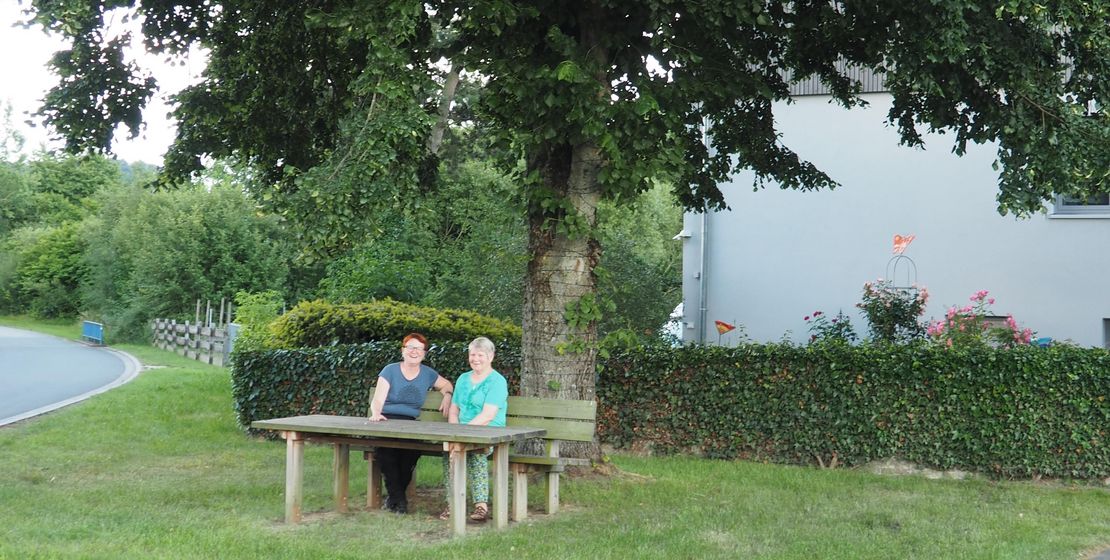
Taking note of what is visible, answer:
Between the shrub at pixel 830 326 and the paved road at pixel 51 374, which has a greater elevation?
the shrub at pixel 830 326

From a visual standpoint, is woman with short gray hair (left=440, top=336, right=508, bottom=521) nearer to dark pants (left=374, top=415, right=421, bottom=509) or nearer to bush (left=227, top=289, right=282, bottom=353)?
dark pants (left=374, top=415, right=421, bottom=509)

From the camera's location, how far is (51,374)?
77.7 ft

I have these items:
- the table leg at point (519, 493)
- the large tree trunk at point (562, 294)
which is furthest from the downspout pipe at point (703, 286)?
the table leg at point (519, 493)

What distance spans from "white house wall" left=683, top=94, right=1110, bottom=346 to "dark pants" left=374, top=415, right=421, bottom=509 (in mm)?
9819

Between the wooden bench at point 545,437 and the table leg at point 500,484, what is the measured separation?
35cm

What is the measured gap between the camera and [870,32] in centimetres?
1071

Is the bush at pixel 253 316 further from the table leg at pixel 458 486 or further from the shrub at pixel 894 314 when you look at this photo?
the table leg at pixel 458 486

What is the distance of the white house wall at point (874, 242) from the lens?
632 inches

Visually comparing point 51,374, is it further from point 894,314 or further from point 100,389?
point 894,314

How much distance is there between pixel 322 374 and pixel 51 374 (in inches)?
509

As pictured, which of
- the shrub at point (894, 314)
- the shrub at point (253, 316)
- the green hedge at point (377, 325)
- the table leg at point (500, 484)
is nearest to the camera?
the table leg at point (500, 484)

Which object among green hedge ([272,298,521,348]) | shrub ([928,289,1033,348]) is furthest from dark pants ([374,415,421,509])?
shrub ([928,289,1033,348])

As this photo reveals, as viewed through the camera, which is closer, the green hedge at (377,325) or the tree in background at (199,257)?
the green hedge at (377,325)

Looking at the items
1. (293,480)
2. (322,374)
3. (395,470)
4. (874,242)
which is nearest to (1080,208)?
(874,242)
